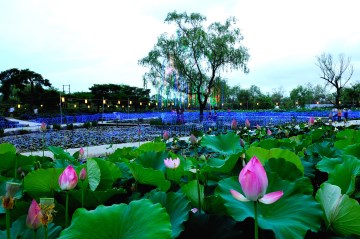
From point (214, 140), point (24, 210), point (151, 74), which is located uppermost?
point (151, 74)

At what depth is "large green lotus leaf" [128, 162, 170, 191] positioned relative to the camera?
36.6 inches

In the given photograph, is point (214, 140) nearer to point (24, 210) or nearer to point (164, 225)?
point (24, 210)

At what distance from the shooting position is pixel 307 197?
0.68m

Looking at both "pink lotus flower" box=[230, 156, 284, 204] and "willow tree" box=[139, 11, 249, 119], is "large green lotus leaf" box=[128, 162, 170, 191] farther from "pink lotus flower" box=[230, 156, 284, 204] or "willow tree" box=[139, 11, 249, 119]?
"willow tree" box=[139, 11, 249, 119]

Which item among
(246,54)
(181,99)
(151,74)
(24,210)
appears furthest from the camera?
(181,99)

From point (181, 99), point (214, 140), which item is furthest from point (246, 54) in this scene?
point (214, 140)

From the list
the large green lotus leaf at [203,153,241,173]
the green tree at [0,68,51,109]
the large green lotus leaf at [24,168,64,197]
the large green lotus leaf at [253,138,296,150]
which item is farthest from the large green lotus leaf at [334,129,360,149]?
the green tree at [0,68,51,109]

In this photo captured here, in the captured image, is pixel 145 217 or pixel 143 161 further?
pixel 143 161

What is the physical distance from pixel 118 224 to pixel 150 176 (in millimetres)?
426

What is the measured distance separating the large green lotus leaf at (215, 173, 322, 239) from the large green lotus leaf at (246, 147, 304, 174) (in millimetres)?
241

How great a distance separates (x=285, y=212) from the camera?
0.69 m

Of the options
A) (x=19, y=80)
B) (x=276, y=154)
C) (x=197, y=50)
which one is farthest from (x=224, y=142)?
(x=19, y=80)

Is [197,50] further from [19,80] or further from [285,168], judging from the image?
[19,80]

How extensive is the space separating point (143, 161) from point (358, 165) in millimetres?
734
